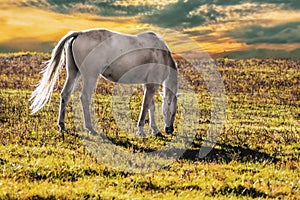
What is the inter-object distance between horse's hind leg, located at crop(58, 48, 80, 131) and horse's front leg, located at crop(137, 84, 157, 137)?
7.13 feet

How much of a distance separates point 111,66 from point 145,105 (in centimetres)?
159

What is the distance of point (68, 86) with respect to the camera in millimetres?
13375

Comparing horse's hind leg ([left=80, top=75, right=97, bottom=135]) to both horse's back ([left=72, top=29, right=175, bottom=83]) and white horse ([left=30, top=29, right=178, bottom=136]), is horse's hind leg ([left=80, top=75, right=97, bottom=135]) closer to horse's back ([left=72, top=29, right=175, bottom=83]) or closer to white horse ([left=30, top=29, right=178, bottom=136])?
white horse ([left=30, top=29, right=178, bottom=136])

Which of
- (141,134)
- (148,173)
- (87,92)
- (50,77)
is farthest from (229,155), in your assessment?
(50,77)

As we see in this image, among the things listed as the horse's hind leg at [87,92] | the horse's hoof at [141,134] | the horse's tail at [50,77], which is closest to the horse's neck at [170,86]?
the horse's hoof at [141,134]

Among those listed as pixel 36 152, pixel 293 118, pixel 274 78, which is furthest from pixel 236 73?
pixel 36 152

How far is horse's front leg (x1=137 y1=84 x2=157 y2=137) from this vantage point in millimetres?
13688

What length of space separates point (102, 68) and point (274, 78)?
81.9ft

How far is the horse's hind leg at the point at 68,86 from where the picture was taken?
13.3 metres

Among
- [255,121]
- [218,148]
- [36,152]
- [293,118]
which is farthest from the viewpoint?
[293,118]

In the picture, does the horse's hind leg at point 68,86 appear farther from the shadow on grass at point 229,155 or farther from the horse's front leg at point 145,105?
the shadow on grass at point 229,155

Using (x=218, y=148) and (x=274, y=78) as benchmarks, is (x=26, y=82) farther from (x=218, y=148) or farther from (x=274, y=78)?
(x=218, y=148)

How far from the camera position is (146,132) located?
568 inches

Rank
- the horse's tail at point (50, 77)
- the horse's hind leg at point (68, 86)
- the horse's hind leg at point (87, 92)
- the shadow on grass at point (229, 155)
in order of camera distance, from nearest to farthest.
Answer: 1. the shadow on grass at point (229, 155)
2. the horse's hind leg at point (87, 92)
3. the horse's hind leg at point (68, 86)
4. the horse's tail at point (50, 77)
